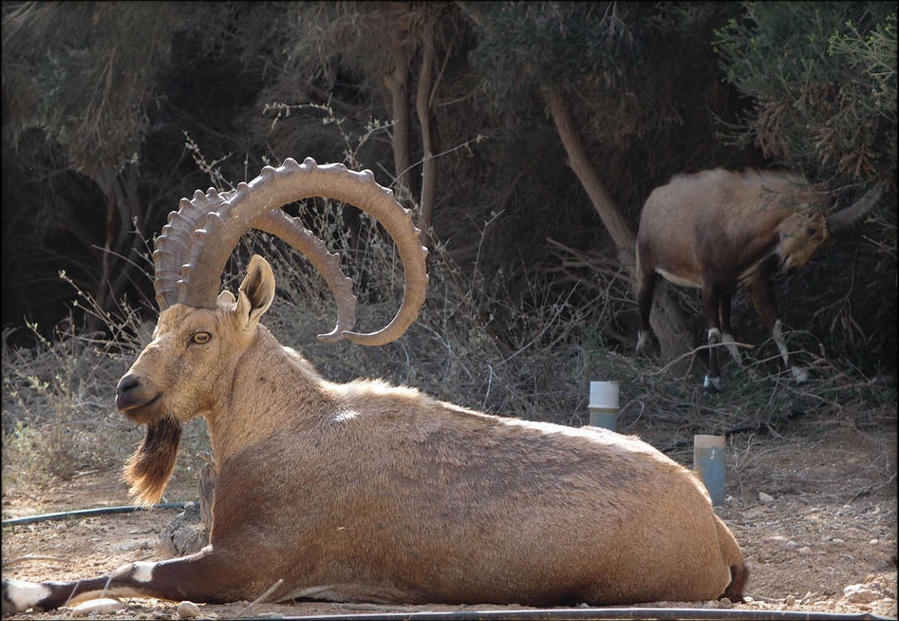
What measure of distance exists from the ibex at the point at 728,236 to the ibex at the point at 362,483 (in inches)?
224

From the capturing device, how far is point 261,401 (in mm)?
4734

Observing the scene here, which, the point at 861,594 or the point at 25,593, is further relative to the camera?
the point at 861,594

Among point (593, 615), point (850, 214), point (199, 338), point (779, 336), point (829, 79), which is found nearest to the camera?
point (593, 615)

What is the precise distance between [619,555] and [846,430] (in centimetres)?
513

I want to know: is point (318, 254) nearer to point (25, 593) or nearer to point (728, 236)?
point (25, 593)

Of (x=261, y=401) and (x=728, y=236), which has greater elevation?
(x=261, y=401)

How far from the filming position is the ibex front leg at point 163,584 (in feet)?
13.2

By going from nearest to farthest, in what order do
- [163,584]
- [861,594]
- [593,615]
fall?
1. [593,615]
2. [163,584]
3. [861,594]

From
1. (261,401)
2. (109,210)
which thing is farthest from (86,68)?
(261,401)

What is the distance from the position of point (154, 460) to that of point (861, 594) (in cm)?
315

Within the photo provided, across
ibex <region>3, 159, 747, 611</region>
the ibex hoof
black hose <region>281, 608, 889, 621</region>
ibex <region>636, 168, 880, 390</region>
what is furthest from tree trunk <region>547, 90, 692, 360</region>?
black hose <region>281, 608, 889, 621</region>

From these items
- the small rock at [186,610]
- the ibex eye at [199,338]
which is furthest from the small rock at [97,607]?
the ibex eye at [199,338]

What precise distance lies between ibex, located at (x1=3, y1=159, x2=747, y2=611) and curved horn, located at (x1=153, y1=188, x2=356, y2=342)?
1 cm

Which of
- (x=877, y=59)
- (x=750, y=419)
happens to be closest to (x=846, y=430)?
(x=750, y=419)
